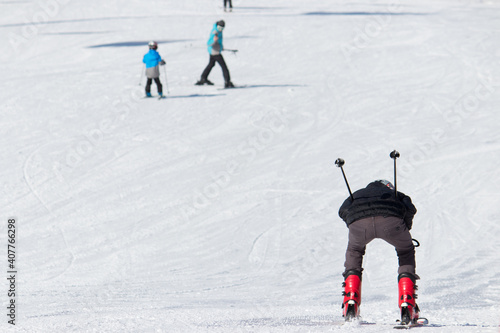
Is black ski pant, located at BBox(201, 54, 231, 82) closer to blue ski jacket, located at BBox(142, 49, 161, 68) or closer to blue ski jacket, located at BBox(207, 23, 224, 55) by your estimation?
blue ski jacket, located at BBox(207, 23, 224, 55)

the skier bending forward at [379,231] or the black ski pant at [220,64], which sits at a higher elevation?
the black ski pant at [220,64]

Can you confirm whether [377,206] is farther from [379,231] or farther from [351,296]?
[351,296]

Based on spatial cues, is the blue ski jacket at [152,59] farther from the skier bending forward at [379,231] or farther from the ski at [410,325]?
the ski at [410,325]

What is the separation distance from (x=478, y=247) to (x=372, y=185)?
152 inches

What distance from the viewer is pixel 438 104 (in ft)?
52.4

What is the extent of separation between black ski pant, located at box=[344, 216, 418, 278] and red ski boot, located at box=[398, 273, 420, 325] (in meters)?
0.07

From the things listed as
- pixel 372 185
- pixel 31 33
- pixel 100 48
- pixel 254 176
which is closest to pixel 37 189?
pixel 254 176

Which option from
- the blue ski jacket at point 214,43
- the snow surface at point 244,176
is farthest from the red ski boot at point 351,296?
the blue ski jacket at point 214,43

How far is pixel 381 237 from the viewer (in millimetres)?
5422

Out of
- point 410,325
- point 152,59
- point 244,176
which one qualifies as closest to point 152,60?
point 152,59

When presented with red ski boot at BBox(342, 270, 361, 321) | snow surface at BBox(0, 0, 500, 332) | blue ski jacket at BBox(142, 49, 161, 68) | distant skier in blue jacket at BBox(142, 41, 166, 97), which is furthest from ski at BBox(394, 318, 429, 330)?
blue ski jacket at BBox(142, 49, 161, 68)

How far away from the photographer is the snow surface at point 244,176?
7254 millimetres

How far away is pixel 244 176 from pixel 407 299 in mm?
6818

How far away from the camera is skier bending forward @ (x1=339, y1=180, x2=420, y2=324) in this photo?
17.6ft
